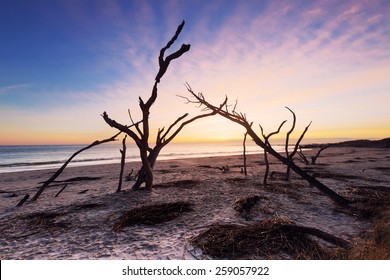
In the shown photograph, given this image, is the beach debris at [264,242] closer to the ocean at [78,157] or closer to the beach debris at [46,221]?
the beach debris at [46,221]

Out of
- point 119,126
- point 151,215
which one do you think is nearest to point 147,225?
point 151,215

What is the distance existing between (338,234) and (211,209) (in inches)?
111

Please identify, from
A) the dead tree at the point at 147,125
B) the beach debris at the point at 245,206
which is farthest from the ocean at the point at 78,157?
the beach debris at the point at 245,206

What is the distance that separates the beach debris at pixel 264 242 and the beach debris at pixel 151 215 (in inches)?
56.2

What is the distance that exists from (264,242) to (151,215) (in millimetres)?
2737

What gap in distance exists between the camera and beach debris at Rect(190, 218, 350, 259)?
156 inches

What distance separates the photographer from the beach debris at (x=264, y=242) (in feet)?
13.0

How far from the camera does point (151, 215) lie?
612 cm

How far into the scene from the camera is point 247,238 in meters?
4.39

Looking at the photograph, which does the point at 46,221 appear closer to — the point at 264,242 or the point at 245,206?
the point at 245,206

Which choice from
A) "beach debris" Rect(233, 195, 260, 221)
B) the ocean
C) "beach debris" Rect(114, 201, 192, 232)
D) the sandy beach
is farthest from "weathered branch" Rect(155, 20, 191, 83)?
the ocean

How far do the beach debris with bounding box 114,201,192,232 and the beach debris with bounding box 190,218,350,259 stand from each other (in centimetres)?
143
